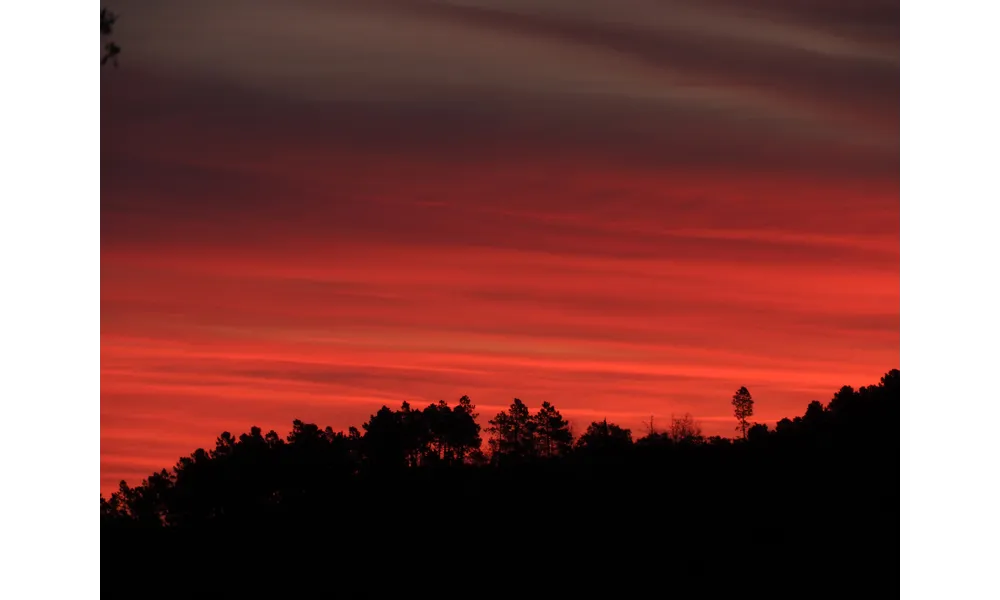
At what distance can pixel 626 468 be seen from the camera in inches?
2376

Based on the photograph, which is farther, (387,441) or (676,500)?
(387,441)

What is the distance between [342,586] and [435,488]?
2102cm

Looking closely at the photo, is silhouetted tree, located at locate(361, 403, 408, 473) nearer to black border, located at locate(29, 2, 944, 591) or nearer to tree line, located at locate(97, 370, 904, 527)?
tree line, located at locate(97, 370, 904, 527)

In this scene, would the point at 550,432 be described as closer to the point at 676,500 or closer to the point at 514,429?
the point at 514,429

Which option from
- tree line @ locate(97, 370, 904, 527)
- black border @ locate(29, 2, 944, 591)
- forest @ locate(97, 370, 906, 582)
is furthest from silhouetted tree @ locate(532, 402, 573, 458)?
black border @ locate(29, 2, 944, 591)

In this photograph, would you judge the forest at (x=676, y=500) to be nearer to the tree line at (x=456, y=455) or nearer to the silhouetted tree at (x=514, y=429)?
the tree line at (x=456, y=455)
